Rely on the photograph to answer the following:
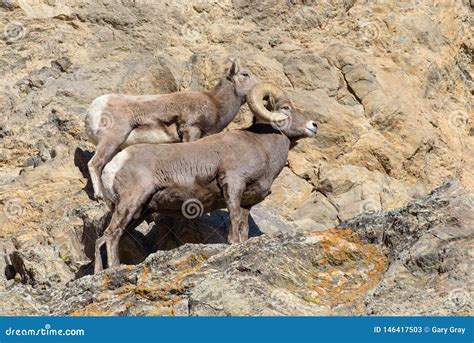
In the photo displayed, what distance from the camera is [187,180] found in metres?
13.7

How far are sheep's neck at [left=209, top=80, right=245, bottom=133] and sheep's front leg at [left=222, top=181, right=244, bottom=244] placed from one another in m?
2.29

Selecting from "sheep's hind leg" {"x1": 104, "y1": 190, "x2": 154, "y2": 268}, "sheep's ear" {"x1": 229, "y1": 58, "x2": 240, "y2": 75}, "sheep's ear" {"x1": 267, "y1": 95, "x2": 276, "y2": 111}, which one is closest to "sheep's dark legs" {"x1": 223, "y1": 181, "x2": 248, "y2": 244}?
"sheep's hind leg" {"x1": 104, "y1": 190, "x2": 154, "y2": 268}

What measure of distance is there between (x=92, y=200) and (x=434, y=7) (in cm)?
827

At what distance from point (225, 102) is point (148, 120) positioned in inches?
51.4

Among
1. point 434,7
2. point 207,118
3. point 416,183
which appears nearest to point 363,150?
point 416,183

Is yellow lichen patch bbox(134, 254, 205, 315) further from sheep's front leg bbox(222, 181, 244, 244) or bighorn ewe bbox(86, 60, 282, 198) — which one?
bighorn ewe bbox(86, 60, 282, 198)

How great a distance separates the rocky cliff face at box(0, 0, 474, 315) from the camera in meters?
10.8

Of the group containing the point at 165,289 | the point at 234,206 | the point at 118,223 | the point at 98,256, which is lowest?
the point at 98,256

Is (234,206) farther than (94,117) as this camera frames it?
No

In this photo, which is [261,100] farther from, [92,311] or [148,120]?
[92,311]

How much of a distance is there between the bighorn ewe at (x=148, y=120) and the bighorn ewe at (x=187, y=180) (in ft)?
4.02

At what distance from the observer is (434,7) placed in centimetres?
1988

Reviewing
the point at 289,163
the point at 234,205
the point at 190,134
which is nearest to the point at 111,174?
the point at 234,205

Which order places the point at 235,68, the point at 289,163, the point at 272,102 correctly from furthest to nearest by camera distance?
the point at 289,163 < the point at 235,68 < the point at 272,102
